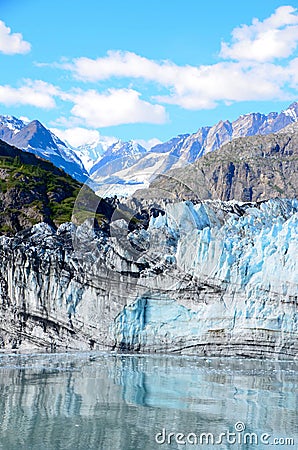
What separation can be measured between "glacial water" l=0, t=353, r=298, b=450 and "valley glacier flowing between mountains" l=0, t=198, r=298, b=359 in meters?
1.14

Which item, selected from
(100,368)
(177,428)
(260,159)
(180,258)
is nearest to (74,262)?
(180,258)

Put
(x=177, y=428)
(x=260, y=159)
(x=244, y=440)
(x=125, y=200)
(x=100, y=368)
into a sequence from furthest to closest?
(x=260, y=159), (x=125, y=200), (x=100, y=368), (x=177, y=428), (x=244, y=440)

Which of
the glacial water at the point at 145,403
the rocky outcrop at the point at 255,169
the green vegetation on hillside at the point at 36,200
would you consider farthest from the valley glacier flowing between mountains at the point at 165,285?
the rocky outcrop at the point at 255,169

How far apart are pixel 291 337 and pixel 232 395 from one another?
6.39 metres

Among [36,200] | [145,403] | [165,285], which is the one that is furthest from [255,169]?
[145,403]

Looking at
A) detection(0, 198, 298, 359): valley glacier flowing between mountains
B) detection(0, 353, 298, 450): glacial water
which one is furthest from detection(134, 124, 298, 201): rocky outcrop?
detection(0, 353, 298, 450): glacial water

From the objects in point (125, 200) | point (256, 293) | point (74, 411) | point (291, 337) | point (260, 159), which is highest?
point (260, 159)

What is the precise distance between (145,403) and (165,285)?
355 inches

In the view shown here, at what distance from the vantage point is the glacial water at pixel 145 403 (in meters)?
13.1

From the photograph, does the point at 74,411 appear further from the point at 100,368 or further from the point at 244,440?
the point at 100,368

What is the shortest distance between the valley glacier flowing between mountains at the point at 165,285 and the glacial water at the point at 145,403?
1136 millimetres

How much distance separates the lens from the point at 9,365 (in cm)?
2205

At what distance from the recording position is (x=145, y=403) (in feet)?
54.1

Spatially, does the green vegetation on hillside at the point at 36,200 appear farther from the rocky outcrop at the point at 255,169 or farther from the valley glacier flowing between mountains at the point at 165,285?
the rocky outcrop at the point at 255,169
